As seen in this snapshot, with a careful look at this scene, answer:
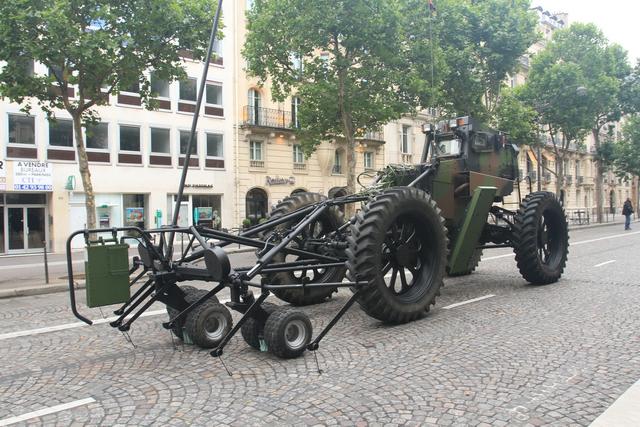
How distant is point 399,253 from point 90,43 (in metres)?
9.49

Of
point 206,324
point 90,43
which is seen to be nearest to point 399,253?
point 206,324

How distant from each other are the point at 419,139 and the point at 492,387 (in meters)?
37.1

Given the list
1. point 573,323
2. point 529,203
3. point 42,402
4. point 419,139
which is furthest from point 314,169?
point 42,402

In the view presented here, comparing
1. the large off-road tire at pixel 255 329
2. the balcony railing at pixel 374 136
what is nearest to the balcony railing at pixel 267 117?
the balcony railing at pixel 374 136

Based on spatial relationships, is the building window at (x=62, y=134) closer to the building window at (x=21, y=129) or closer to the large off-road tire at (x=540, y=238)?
the building window at (x=21, y=129)

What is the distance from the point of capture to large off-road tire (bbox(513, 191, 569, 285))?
8.66m

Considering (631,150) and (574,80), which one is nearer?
(574,80)

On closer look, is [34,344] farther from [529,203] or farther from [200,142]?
[200,142]

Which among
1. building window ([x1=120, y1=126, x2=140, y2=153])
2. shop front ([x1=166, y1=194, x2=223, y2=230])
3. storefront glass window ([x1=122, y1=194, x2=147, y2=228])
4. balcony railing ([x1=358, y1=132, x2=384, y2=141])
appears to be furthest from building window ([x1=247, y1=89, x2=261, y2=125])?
balcony railing ([x1=358, y1=132, x2=384, y2=141])

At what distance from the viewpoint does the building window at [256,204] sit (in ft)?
98.6

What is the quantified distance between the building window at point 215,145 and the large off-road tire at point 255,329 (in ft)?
80.1

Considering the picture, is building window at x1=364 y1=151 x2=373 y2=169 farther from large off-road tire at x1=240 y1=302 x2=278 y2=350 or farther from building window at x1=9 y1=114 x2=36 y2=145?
large off-road tire at x1=240 y1=302 x2=278 y2=350

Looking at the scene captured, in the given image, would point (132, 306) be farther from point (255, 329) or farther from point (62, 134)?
point (62, 134)

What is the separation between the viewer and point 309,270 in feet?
25.2
